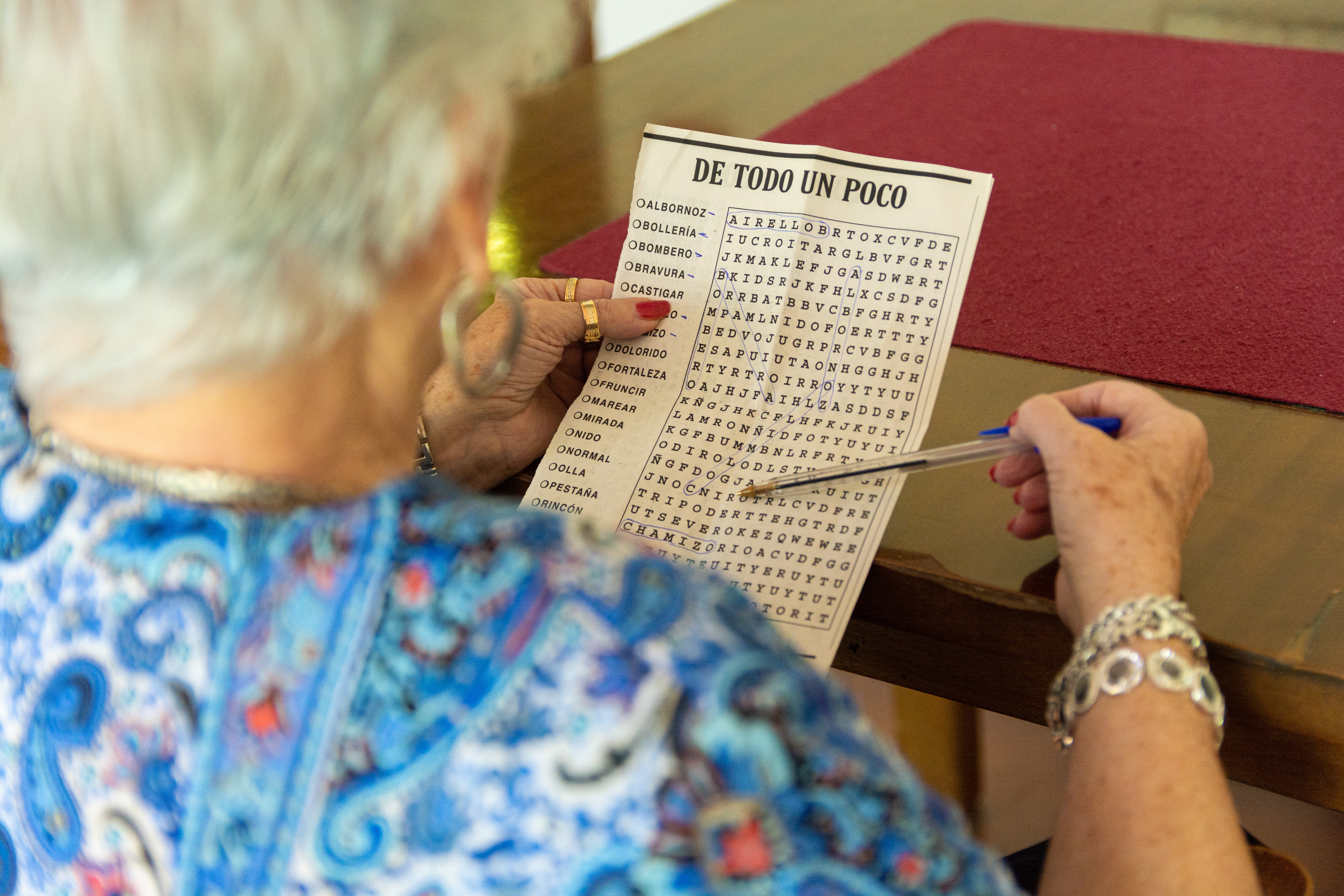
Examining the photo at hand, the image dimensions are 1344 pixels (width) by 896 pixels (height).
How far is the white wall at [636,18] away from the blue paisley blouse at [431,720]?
3.14 meters

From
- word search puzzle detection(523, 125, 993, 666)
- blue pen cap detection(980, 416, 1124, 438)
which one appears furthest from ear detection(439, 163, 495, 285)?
blue pen cap detection(980, 416, 1124, 438)

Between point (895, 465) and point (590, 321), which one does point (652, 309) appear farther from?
point (895, 465)

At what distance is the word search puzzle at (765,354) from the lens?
0.73 metres

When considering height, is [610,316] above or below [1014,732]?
above

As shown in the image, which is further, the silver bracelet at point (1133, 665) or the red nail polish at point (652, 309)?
the red nail polish at point (652, 309)

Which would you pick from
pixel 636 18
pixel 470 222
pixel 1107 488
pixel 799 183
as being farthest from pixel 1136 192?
pixel 636 18

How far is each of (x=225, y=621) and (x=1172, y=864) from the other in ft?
1.43

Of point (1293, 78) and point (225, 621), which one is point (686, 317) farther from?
point (1293, 78)

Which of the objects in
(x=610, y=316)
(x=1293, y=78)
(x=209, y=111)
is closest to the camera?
(x=209, y=111)

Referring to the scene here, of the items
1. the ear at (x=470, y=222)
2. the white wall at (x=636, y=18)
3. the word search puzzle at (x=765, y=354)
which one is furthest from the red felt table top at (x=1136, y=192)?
the white wall at (x=636, y=18)

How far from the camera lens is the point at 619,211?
122cm

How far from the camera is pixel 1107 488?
24.9 inches

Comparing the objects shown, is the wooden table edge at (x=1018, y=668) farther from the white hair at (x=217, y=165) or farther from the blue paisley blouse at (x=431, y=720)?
the white hair at (x=217, y=165)

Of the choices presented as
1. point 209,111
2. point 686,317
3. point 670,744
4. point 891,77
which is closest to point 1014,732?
point 686,317
